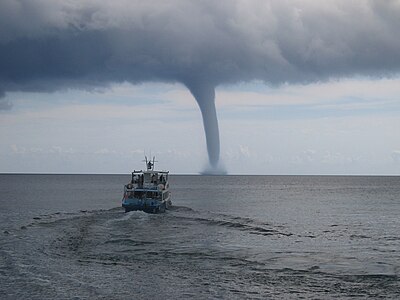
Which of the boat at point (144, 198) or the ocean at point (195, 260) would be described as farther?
the boat at point (144, 198)

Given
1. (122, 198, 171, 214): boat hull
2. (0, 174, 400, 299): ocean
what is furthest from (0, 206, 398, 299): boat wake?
(122, 198, 171, 214): boat hull

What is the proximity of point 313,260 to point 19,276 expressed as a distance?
24.3 metres

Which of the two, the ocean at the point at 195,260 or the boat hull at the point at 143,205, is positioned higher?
the boat hull at the point at 143,205

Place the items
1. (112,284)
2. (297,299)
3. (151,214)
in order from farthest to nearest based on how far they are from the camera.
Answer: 1. (151,214)
2. (112,284)
3. (297,299)

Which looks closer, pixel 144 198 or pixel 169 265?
pixel 169 265

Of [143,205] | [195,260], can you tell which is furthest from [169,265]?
[143,205]

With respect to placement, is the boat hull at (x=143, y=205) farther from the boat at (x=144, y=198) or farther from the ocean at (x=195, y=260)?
the ocean at (x=195, y=260)

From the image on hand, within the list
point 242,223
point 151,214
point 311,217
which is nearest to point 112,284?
point 242,223

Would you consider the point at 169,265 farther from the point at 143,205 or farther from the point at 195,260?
the point at 143,205

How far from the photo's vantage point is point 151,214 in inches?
3420

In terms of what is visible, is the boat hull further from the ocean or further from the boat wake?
the boat wake

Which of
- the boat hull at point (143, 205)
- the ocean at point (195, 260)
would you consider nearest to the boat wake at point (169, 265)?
the ocean at point (195, 260)

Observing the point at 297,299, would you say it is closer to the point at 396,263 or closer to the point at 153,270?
the point at 153,270

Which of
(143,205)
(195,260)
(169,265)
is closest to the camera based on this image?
(169,265)
